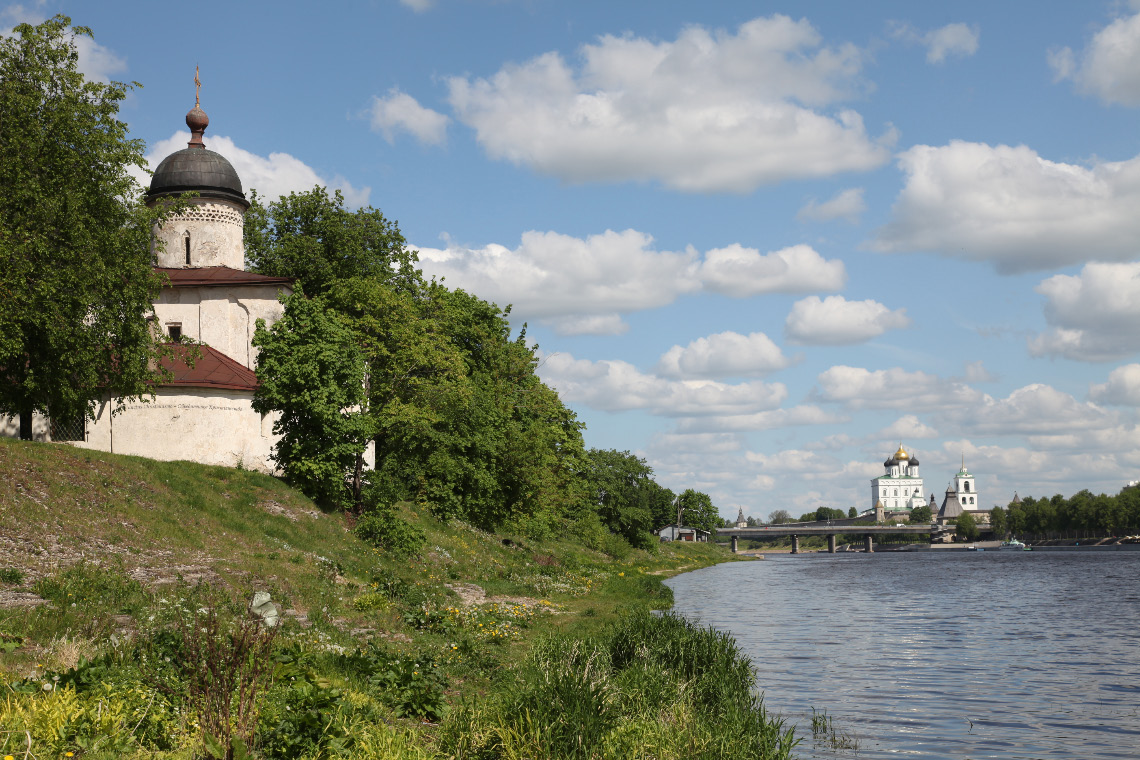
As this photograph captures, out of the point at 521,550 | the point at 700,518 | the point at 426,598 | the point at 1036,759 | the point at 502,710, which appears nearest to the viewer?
the point at 502,710

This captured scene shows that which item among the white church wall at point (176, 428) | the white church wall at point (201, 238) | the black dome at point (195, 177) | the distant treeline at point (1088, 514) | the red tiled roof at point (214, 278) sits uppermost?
the black dome at point (195, 177)

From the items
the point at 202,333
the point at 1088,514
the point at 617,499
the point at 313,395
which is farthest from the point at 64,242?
the point at 1088,514

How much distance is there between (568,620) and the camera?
30.0m

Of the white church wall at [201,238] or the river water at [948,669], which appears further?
the white church wall at [201,238]

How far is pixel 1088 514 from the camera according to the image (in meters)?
175

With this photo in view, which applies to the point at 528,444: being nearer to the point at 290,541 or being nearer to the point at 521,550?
the point at 521,550

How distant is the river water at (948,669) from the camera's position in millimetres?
18312

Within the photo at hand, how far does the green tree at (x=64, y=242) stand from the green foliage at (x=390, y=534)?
32.7 ft

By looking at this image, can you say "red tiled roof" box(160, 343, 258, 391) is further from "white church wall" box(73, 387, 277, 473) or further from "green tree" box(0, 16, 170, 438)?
"green tree" box(0, 16, 170, 438)

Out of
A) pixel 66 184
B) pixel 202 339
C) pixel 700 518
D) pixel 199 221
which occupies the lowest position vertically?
pixel 700 518

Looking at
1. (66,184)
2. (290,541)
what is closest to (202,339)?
(66,184)

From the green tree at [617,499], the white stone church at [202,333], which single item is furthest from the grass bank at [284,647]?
the green tree at [617,499]

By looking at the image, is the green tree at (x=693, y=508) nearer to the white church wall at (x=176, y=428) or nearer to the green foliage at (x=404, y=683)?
the white church wall at (x=176, y=428)

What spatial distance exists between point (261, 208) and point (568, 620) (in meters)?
41.4
